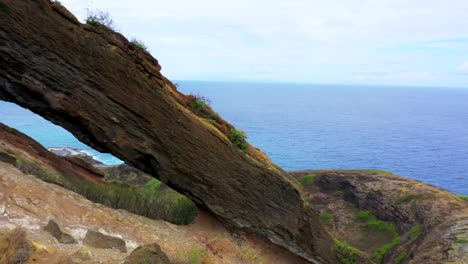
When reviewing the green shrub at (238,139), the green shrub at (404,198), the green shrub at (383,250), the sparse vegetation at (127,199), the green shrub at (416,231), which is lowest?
the green shrub at (383,250)

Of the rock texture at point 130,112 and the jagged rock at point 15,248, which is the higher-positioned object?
the rock texture at point 130,112

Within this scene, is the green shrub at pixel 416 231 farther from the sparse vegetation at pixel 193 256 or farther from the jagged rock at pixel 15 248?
the jagged rock at pixel 15 248

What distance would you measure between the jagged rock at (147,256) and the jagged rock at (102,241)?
2167mm

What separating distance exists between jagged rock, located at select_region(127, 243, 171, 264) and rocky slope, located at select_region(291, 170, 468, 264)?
1520 centimetres

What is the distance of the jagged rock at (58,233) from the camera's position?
9773 mm

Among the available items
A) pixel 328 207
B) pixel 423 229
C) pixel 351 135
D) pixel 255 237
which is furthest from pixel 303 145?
pixel 255 237

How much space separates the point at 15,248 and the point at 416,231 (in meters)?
26.2

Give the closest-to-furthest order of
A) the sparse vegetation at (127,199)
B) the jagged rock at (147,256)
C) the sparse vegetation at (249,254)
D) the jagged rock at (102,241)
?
the jagged rock at (147,256)
the jagged rock at (102,241)
the sparse vegetation at (127,199)
the sparse vegetation at (249,254)

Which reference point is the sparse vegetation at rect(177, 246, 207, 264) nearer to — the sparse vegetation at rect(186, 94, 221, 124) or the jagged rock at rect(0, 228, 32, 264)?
the jagged rock at rect(0, 228, 32, 264)

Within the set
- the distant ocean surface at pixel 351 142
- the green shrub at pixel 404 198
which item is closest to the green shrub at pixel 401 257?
the green shrub at pixel 404 198

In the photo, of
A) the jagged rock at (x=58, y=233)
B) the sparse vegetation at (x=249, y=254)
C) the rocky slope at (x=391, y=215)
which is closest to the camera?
the jagged rock at (x=58, y=233)

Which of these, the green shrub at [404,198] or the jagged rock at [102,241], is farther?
the green shrub at [404,198]

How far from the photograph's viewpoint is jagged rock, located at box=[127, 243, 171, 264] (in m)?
8.48

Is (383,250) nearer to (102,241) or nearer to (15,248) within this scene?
(102,241)
